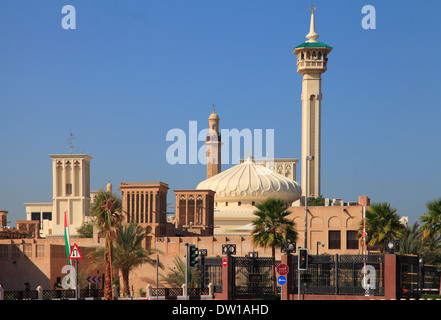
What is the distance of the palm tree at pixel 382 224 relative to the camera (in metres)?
43.6

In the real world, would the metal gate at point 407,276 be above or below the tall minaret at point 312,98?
below

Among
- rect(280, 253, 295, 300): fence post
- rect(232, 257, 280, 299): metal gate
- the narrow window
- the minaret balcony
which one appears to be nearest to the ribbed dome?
the minaret balcony

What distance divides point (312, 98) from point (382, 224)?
59.4 meters

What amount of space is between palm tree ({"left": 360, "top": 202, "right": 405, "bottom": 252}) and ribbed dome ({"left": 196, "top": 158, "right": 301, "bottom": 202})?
1621 inches

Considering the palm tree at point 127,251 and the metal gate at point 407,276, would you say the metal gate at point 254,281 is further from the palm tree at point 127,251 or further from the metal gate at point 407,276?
the palm tree at point 127,251

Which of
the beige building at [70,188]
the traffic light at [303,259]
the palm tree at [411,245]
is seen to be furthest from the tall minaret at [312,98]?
the traffic light at [303,259]

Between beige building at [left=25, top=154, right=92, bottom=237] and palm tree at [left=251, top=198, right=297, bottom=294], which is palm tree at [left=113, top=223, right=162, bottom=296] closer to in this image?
palm tree at [left=251, top=198, right=297, bottom=294]

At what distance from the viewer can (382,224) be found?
44188mm

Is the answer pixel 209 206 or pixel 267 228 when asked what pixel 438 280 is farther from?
pixel 209 206

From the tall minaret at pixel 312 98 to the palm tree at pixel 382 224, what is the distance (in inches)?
2250

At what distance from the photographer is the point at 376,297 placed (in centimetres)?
3506
